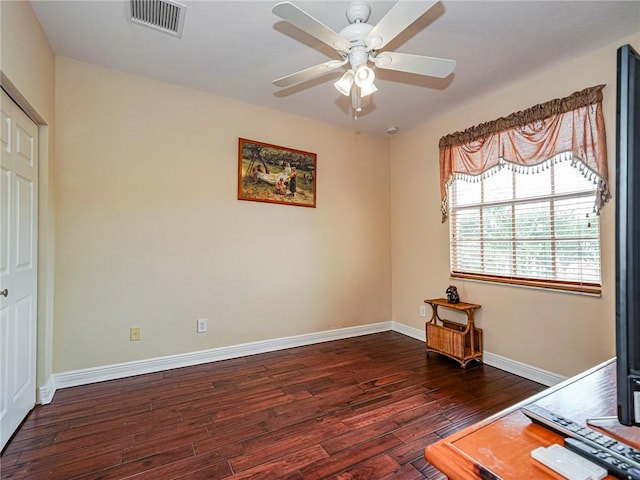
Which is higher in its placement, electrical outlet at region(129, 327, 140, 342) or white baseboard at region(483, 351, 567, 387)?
electrical outlet at region(129, 327, 140, 342)

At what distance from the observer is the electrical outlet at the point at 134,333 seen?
110 inches

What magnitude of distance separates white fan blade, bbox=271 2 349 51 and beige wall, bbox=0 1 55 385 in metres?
1.55

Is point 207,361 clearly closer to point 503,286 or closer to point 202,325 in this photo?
point 202,325

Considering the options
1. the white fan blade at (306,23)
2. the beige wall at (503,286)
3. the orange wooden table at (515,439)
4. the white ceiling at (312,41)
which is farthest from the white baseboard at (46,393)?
the beige wall at (503,286)

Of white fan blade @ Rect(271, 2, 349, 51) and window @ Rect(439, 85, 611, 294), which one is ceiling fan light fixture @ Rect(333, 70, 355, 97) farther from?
window @ Rect(439, 85, 611, 294)

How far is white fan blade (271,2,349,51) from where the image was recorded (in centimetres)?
142

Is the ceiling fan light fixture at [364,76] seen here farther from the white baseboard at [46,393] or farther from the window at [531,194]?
the white baseboard at [46,393]

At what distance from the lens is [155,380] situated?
2699 millimetres

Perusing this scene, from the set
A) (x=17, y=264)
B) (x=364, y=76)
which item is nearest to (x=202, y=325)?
(x=17, y=264)

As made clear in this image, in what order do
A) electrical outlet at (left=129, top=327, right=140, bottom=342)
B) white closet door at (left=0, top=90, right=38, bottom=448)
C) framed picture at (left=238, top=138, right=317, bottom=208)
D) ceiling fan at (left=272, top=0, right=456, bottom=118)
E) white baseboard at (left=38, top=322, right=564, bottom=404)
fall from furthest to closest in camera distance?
framed picture at (left=238, top=138, right=317, bottom=208), electrical outlet at (left=129, top=327, right=140, bottom=342), white baseboard at (left=38, top=322, right=564, bottom=404), white closet door at (left=0, top=90, right=38, bottom=448), ceiling fan at (left=272, top=0, right=456, bottom=118)

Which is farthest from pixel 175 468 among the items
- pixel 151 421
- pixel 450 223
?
pixel 450 223

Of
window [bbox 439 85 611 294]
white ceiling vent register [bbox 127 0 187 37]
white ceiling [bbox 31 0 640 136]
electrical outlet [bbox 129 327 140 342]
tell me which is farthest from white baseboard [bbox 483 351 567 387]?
white ceiling vent register [bbox 127 0 187 37]

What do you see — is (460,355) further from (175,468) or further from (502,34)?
(502,34)

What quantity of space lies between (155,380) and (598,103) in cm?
427
